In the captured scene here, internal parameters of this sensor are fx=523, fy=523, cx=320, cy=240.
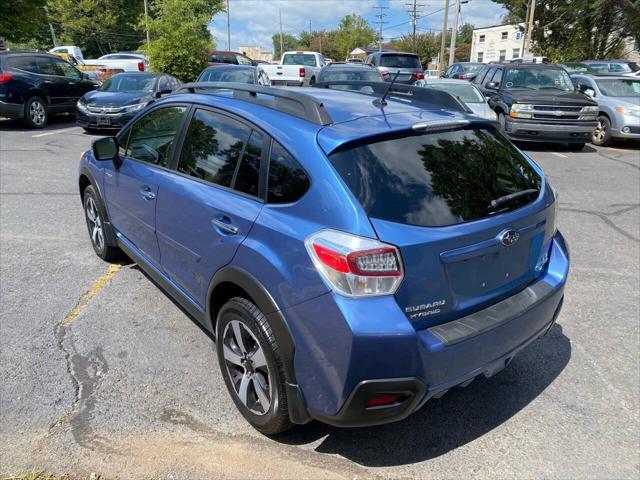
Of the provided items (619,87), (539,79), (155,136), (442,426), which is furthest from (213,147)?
(619,87)

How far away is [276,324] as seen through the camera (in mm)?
2441

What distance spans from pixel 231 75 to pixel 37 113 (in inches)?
196

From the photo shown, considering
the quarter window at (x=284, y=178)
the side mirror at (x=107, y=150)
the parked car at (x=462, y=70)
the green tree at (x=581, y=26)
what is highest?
the green tree at (x=581, y=26)

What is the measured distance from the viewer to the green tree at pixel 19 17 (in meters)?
17.4

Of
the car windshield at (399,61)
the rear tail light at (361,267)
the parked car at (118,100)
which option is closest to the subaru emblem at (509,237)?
the rear tail light at (361,267)

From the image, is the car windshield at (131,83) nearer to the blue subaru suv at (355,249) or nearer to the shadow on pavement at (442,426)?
the blue subaru suv at (355,249)

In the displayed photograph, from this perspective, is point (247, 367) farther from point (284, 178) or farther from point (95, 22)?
point (95, 22)

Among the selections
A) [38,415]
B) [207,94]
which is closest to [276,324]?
[38,415]

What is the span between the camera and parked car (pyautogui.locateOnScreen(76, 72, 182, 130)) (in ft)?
39.0

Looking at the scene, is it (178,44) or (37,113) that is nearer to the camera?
(37,113)

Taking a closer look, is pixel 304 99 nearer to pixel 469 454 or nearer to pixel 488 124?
pixel 488 124

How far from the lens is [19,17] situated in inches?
698

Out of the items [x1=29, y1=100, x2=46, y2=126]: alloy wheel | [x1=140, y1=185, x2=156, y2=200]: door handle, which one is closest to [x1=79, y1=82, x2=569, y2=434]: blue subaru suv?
[x1=140, y1=185, x2=156, y2=200]: door handle

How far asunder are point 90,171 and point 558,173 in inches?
321
